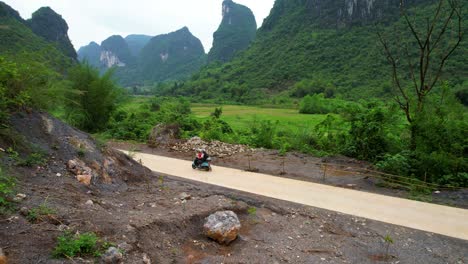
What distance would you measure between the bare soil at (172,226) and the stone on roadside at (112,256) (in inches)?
4.5

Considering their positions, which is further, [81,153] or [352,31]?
[352,31]

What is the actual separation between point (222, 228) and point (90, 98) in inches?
537

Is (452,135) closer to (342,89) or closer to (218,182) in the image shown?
(218,182)

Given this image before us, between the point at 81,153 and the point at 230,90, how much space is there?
6038cm

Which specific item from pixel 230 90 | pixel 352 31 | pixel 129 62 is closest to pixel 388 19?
pixel 352 31

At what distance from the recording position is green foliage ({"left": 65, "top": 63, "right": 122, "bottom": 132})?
53.1 ft

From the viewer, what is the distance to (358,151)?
12.2m

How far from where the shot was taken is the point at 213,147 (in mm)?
13867

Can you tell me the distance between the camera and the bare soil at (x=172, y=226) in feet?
14.6

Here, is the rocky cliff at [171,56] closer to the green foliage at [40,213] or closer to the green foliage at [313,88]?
the green foliage at [313,88]

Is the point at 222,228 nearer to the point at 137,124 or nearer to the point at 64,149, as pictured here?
the point at 64,149

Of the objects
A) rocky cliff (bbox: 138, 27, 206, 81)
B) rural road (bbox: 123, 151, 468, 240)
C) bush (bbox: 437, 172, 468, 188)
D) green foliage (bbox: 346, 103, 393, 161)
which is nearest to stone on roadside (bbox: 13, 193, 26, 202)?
rural road (bbox: 123, 151, 468, 240)

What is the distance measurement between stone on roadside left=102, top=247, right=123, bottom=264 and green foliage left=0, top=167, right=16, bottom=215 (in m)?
1.45

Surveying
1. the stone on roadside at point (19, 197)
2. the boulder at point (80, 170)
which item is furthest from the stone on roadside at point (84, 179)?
the stone on roadside at point (19, 197)
